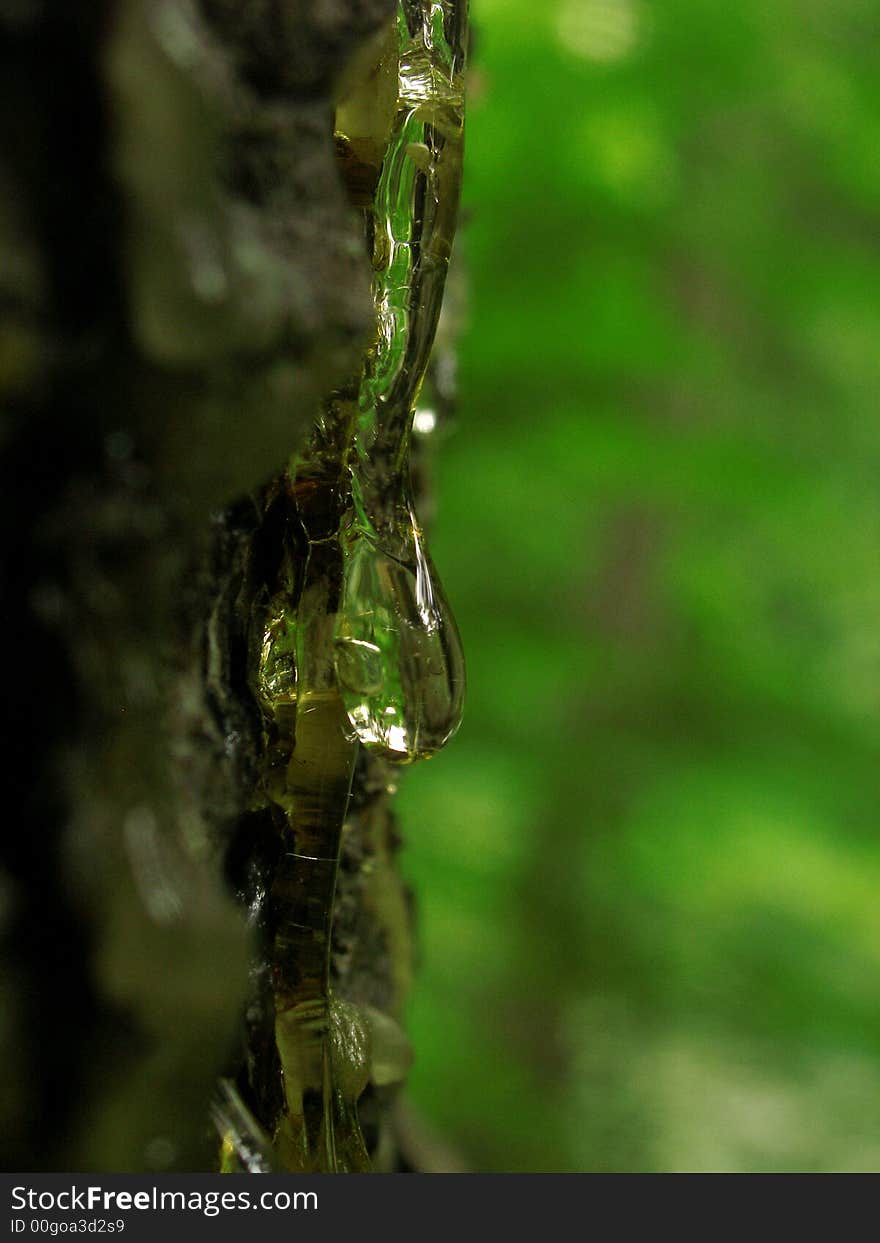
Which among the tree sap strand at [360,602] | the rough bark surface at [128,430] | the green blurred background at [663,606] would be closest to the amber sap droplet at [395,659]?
the tree sap strand at [360,602]

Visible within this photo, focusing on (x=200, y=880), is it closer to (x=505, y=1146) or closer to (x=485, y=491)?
(x=485, y=491)

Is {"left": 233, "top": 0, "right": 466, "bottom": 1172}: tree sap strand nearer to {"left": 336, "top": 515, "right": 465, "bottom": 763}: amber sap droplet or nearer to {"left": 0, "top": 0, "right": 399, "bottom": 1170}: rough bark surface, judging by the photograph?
{"left": 336, "top": 515, "right": 465, "bottom": 763}: amber sap droplet

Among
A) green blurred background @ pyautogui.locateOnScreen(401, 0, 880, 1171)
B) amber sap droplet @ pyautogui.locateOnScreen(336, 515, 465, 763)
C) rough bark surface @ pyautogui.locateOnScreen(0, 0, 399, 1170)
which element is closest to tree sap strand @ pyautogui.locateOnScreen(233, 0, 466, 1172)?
amber sap droplet @ pyautogui.locateOnScreen(336, 515, 465, 763)

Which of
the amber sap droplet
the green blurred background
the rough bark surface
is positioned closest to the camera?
the rough bark surface

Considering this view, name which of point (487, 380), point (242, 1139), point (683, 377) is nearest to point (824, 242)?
point (683, 377)

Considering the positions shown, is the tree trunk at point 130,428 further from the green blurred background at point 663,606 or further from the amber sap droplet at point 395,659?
the green blurred background at point 663,606

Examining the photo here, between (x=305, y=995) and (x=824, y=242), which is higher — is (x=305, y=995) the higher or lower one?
the lower one

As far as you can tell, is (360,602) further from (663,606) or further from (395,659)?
(663,606)
